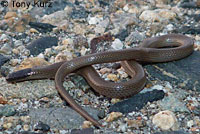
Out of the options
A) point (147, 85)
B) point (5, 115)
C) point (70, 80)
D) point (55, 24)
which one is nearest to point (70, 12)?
point (55, 24)

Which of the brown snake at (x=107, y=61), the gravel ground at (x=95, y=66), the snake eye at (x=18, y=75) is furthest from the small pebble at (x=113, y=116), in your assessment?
the snake eye at (x=18, y=75)

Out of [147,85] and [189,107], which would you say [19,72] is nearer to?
[147,85]

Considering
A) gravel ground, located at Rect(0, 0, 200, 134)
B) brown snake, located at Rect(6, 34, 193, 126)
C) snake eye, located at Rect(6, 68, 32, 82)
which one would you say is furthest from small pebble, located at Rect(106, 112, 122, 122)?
snake eye, located at Rect(6, 68, 32, 82)

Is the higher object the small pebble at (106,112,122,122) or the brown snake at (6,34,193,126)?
the brown snake at (6,34,193,126)

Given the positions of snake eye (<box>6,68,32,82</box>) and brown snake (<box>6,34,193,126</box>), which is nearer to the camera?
brown snake (<box>6,34,193,126</box>)

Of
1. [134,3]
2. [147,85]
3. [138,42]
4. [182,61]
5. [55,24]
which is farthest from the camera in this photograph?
[134,3]

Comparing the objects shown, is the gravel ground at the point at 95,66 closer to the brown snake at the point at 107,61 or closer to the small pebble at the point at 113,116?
the small pebble at the point at 113,116

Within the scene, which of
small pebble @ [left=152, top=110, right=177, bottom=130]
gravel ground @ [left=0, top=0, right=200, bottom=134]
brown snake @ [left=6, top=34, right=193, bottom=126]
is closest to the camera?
small pebble @ [left=152, top=110, right=177, bottom=130]

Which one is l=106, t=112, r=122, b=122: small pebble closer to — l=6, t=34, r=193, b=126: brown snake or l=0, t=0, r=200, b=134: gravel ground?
l=0, t=0, r=200, b=134: gravel ground
